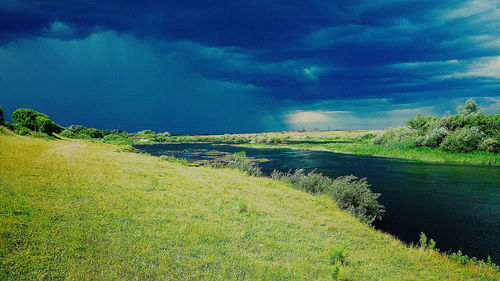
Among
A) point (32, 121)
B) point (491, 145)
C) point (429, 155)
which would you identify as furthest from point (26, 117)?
point (491, 145)

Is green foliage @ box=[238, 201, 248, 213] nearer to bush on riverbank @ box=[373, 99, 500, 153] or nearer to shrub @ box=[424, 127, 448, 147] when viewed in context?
bush on riverbank @ box=[373, 99, 500, 153]

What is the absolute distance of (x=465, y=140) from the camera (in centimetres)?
4872

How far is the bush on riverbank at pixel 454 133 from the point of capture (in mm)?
47844

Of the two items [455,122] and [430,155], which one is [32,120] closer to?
[430,155]

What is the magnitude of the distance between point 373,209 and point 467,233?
5.71 m

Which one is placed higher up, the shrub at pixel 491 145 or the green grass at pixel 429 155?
the shrub at pixel 491 145

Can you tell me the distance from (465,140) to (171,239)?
6275 cm

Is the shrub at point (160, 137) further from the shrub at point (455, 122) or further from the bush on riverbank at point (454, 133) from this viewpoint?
the shrub at point (455, 122)

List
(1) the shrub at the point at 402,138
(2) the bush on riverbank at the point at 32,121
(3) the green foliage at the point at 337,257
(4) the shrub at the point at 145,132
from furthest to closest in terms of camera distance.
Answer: (4) the shrub at the point at 145,132 < (1) the shrub at the point at 402,138 < (2) the bush on riverbank at the point at 32,121 < (3) the green foliage at the point at 337,257

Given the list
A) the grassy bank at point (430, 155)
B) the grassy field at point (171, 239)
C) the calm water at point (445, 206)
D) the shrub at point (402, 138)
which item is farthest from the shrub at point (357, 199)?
the shrub at point (402, 138)

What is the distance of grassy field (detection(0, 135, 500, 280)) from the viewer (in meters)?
6.30

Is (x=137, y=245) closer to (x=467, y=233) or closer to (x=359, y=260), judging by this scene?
Answer: (x=359, y=260)

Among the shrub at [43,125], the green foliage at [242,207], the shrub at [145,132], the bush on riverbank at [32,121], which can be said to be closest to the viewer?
the green foliage at [242,207]

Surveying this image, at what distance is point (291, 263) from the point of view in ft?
25.3
